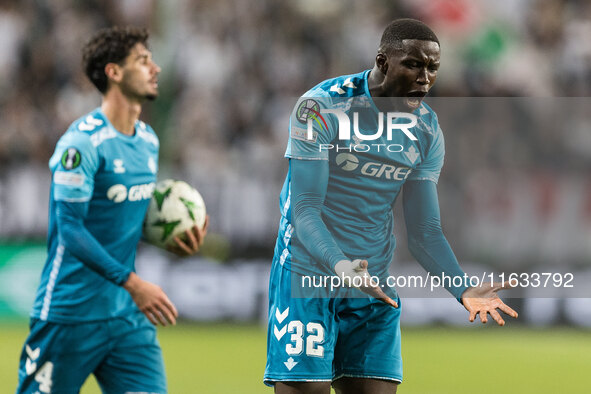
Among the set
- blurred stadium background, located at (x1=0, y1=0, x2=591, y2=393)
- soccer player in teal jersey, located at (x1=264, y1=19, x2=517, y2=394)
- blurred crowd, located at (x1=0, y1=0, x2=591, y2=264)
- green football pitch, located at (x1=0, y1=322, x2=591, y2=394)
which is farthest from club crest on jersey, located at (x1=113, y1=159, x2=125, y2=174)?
blurred crowd, located at (x1=0, y1=0, x2=591, y2=264)

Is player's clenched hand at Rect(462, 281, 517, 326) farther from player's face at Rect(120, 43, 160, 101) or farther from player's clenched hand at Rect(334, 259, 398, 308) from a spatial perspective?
player's face at Rect(120, 43, 160, 101)

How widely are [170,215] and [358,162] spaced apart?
1.45m

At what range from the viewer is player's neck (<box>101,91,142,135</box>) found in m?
5.45

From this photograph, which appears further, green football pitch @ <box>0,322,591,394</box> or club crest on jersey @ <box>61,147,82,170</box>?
green football pitch @ <box>0,322,591,394</box>

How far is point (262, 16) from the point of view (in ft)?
42.4

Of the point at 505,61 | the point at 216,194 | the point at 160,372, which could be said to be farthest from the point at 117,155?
the point at 505,61

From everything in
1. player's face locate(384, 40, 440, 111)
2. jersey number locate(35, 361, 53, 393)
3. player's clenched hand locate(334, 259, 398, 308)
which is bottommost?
jersey number locate(35, 361, 53, 393)

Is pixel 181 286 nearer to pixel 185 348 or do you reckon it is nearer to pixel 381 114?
pixel 185 348

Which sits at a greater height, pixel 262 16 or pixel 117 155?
pixel 262 16

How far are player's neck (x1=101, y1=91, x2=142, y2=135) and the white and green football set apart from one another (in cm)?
43

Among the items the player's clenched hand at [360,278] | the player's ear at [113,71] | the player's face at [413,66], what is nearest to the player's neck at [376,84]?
the player's face at [413,66]

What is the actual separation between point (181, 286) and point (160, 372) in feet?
18.3

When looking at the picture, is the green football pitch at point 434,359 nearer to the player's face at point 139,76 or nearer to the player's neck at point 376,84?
the player's face at point 139,76

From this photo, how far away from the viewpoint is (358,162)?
14.9ft
